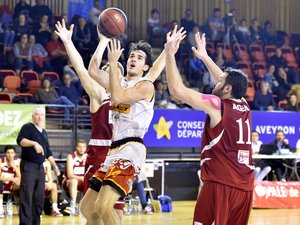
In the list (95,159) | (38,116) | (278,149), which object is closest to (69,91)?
(278,149)

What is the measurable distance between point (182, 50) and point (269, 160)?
4.98 meters


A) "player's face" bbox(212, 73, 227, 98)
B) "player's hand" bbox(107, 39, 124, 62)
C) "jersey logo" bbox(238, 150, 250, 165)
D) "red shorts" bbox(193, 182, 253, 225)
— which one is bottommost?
"red shorts" bbox(193, 182, 253, 225)

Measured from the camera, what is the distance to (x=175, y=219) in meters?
13.1

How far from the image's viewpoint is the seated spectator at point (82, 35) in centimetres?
1912

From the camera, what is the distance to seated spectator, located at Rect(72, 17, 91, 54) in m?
19.1

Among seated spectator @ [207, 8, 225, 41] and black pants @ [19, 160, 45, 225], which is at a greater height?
seated spectator @ [207, 8, 225, 41]

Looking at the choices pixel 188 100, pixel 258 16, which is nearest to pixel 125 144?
pixel 188 100

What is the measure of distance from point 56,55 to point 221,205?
42.4 ft

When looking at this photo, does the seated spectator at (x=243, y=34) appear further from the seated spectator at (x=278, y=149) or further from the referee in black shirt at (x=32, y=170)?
the referee in black shirt at (x=32, y=170)

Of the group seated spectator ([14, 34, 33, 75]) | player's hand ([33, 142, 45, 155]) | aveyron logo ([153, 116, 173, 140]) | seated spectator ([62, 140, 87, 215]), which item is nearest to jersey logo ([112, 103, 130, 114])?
player's hand ([33, 142, 45, 155])

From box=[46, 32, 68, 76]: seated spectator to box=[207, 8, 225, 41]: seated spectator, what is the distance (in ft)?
17.3

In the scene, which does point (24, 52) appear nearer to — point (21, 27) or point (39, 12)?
point (21, 27)

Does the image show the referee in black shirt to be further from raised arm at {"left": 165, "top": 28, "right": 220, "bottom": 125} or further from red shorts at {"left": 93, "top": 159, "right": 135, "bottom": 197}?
raised arm at {"left": 165, "top": 28, "right": 220, "bottom": 125}

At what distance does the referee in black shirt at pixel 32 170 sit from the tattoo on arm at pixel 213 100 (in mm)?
4662
